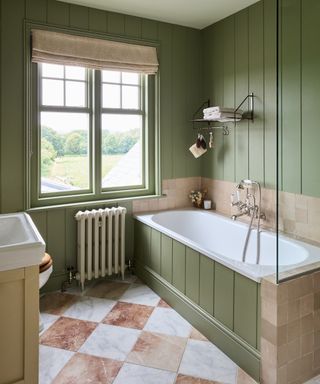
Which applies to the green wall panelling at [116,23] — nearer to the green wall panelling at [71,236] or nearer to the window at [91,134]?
the window at [91,134]

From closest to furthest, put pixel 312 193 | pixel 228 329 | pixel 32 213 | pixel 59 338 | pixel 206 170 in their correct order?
pixel 228 329 < pixel 59 338 < pixel 312 193 < pixel 32 213 < pixel 206 170

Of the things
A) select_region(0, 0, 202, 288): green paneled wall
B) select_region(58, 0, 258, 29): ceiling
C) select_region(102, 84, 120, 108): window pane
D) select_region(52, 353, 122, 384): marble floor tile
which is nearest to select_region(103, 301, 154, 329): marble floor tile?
select_region(52, 353, 122, 384): marble floor tile

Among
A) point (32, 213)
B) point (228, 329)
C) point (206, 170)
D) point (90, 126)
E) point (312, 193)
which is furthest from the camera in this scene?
point (206, 170)

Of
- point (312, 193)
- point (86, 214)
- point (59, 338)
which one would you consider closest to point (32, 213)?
point (86, 214)

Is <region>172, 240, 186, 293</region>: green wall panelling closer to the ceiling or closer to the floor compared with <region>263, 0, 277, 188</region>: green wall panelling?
closer to the floor

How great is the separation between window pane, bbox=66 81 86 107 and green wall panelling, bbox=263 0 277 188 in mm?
1688

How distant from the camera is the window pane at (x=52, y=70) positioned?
3.07m

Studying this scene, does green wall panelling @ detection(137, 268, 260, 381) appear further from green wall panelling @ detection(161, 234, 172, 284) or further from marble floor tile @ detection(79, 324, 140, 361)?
marble floor tile @ detection(79, 324, 140, 361)

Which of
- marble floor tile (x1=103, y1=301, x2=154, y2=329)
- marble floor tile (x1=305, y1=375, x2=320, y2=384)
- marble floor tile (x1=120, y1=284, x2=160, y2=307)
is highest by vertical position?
marble floor tile (x1=120, y1=284, x2=160, y2=307)

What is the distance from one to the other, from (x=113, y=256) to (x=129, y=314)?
0.73 meters

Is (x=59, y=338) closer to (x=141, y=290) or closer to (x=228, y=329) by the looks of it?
(x=141, y=290)

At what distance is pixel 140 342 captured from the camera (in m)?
2.36

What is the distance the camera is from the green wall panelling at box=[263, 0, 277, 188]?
9.45ft

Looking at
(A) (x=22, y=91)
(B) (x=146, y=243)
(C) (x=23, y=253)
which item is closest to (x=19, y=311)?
(C) (x=23, y=253)
